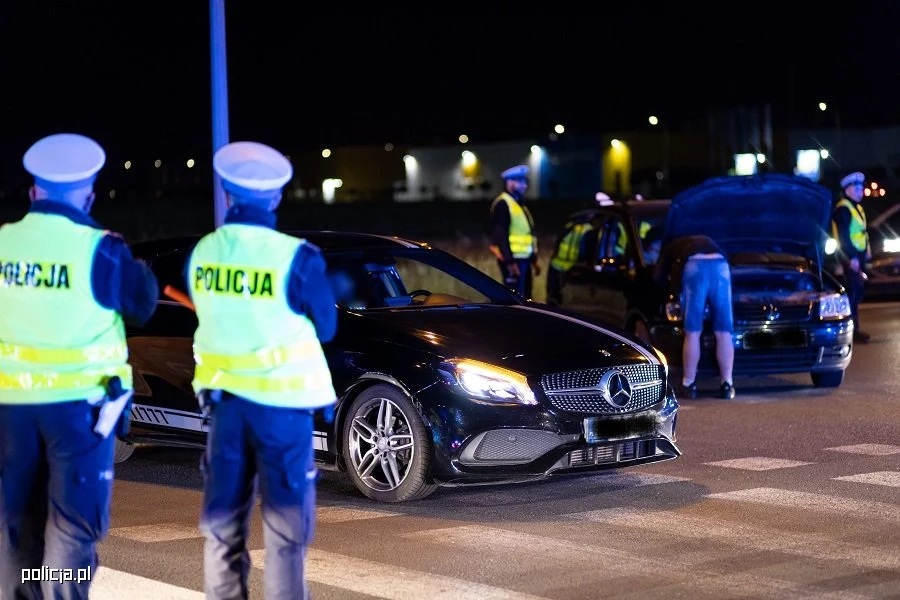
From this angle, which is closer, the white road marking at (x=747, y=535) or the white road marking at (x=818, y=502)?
the white road marking at (x=747, y=535)

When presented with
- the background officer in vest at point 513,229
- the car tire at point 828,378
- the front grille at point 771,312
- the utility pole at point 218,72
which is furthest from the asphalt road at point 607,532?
the background officer in vest at point 513,229

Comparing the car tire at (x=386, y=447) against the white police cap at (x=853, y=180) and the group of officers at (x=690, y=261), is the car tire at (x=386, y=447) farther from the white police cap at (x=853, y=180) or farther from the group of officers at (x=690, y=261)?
the white police cap at (x=853, y=180)

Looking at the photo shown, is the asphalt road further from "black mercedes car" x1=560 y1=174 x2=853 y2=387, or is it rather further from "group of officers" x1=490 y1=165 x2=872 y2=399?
"black mercedes car" x1=560 y1=174 x2=853 y2=387

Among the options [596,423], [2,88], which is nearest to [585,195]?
[2,88]

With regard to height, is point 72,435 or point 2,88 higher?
point 2,88

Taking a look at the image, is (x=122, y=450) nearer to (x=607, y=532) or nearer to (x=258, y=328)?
(x=607, y=532)

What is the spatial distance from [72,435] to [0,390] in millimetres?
335

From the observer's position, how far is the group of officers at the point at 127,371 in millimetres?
5562

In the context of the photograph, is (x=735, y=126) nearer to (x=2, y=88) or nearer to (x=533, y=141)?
(x=2, y=88)

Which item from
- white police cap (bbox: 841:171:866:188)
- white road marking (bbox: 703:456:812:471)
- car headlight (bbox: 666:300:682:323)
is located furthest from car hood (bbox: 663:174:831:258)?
white road marking (bbox: 703:456:812:471)

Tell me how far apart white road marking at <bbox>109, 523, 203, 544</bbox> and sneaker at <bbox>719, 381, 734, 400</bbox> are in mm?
6218

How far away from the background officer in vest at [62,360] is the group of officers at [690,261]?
8.05 m

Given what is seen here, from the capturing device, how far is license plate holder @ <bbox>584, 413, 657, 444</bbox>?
894 cm

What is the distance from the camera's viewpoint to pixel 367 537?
26.4 feet
